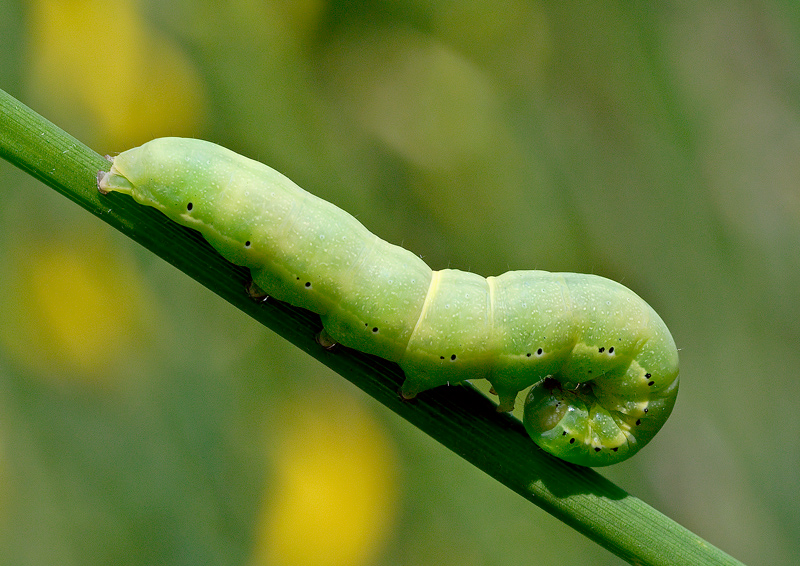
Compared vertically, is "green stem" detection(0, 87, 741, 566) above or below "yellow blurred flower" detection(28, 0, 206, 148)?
below

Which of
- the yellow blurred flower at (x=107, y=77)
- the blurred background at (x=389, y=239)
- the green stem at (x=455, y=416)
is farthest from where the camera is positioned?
the yellow blurred flower at (x=107, y=77)

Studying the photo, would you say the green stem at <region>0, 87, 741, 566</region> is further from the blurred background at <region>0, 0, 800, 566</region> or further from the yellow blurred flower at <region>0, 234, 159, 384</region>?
the yellow blurred flower at <region>0, 234, 159, 384</region>

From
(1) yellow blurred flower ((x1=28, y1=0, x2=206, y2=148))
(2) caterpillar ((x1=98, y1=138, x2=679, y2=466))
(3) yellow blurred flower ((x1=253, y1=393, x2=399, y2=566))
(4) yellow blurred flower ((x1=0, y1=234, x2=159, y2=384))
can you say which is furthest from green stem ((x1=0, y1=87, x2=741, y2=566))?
(1) yellow blurred flower ((x1=28, y1=0, x2=206, y2=148))

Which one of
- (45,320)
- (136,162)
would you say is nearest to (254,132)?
(45,320)

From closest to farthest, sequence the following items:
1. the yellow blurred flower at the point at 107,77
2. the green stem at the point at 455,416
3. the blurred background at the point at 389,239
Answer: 1. the green stem at the point at 455,416
2. the blurred background at the point at 389,239
3. the yellow blurred flower at the point at 107,77

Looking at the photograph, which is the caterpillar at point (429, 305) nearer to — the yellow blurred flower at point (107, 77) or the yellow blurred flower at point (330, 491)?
the yellow blurred flower at point (330, 491)

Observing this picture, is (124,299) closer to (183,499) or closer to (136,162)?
(183,499)

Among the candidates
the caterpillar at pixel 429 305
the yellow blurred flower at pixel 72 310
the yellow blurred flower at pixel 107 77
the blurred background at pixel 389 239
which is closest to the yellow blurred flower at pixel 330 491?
the blurred background at pixel 389 239
